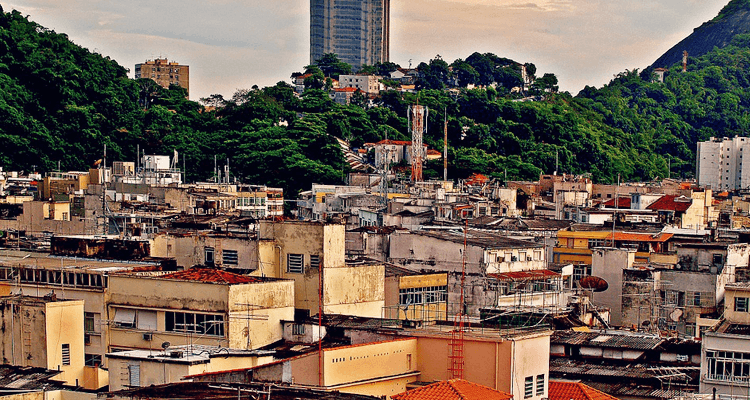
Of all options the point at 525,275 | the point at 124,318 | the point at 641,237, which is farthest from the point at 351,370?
the point at 641,237

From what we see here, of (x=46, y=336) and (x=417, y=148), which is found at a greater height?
(x=417, y=148)

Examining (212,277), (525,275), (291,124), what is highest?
(291,124)

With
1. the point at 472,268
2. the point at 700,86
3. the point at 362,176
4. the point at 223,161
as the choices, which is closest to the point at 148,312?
the point at 472,268

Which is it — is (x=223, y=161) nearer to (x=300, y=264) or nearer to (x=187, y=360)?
(x=300, y=264)

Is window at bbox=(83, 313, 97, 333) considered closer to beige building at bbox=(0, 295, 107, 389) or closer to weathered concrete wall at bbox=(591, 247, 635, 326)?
beige building at bbox=(0, 295, 107, 389)

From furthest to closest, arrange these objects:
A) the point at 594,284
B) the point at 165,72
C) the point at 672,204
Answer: the point at 165,72 → the point at 672,204 → the point at 594,284

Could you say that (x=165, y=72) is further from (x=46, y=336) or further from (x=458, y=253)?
(x=46, y=336)

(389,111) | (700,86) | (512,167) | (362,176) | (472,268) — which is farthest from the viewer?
(700,86)
